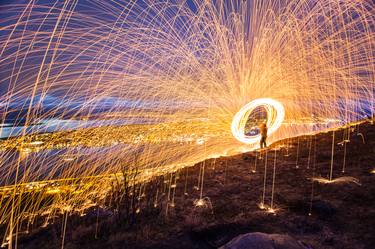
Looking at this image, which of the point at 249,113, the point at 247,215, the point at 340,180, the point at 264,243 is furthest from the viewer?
the point at 249,113

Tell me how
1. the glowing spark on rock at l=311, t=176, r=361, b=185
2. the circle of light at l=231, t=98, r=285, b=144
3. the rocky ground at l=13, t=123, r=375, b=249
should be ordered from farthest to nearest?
1. the circle of light at l=231, t=98, r=285, b=144
2. the glowing spark on rock at l=311, t=176, r=361, b=185
3. the rocky ground at l=13, t=123, r=375, b=249

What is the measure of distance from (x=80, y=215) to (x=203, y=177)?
15.6 ft

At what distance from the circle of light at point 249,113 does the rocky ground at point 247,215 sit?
9.93ft

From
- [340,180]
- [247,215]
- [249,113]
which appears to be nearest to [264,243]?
[247,215]

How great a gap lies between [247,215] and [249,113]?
26.2ft

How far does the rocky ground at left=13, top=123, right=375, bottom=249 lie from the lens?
5.53 metres

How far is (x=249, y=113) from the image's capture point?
1384cm

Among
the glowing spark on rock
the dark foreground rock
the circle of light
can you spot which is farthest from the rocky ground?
the circle of light

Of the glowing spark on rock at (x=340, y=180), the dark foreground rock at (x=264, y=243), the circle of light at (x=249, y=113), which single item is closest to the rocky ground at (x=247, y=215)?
the glowing spark on rock at (x=340, y=180)

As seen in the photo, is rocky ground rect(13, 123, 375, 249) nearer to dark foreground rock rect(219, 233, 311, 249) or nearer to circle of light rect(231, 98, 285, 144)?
dark foreground rock rect(219, 233, 311, 249)

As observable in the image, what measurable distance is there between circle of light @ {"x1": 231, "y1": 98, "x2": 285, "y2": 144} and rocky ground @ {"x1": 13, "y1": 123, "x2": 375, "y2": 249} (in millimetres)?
3025

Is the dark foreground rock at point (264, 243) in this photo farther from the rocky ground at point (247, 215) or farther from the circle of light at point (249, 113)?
the circle of light at point (249, 113)

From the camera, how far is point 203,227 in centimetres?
622

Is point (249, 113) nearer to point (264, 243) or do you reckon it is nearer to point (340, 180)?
point (340, 180)
